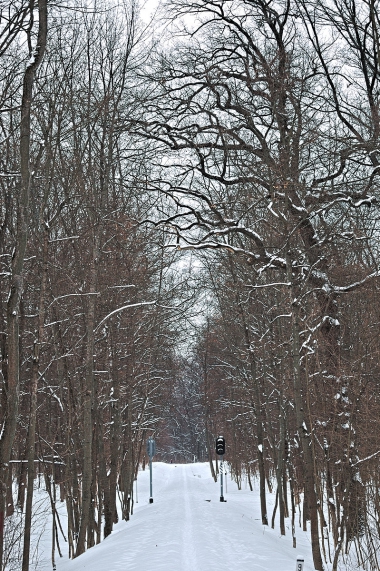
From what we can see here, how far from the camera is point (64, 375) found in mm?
14969

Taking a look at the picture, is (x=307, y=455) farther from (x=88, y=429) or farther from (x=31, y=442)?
(x=88, y=429)

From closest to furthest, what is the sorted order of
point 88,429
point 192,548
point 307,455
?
point 307,455, point 192,548, point 88,429

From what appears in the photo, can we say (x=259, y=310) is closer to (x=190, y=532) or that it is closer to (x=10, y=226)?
(x=190, y=532)

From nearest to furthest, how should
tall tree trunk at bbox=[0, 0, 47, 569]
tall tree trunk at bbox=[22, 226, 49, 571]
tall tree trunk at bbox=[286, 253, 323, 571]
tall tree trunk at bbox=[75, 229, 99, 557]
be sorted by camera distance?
tall tree trunk at bbox=[0, 0, 47, 569] < tall tree trunk at bbox=[286, 253, 323, 571] < tall tree trunk at bbox=[22, 226, 49, 571] < tall tree trunk at bbox=[75, 229, 99, 557]

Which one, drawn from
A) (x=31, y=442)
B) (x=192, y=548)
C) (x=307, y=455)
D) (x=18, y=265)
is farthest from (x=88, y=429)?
(x=18, y=265)

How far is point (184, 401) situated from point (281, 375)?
55158mm

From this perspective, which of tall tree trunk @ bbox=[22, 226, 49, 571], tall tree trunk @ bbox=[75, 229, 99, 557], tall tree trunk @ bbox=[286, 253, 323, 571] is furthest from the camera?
tall tree trunk @ bbox=[75, 229, 99, 557]

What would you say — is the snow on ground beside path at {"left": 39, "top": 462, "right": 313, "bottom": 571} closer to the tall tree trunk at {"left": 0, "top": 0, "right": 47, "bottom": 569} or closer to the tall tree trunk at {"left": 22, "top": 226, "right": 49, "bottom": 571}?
the tall tree trunk at {"left": 22, "top": 226, "right": 49, "bottom": 571}

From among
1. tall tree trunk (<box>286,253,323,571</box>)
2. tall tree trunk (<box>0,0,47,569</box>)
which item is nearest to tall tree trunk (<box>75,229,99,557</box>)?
tall tree trunk (<box>286,253,323,571</box>)

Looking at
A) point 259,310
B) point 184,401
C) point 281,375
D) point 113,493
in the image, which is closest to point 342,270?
point 281,375

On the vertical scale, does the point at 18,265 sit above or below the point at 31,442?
above

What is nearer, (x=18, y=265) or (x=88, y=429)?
(x=18, y=265)

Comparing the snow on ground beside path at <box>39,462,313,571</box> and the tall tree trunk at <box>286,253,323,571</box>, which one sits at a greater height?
the tall tree trunk at <box>286,253,323,571</box>

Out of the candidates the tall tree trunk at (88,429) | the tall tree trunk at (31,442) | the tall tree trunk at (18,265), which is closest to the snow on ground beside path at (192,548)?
the tall tree trunk at (88,429)
